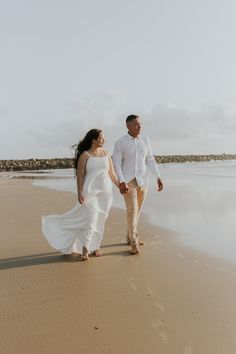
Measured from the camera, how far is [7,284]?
4984 millimetres

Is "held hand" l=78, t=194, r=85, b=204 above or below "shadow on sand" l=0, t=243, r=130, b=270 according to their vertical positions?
above

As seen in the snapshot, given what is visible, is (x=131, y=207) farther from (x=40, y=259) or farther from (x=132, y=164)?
(x=40, y=259)

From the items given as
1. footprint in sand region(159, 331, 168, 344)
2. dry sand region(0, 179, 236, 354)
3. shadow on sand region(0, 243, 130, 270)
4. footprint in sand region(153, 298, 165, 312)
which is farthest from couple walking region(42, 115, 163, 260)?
footprint in sand region(159, 331, 168, 344)

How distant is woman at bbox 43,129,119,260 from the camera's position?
622cm

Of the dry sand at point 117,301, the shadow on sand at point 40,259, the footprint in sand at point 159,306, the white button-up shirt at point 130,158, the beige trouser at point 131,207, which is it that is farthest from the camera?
the white button-up shirt at point 130,158

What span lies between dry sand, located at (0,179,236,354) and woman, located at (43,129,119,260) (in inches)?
9.2

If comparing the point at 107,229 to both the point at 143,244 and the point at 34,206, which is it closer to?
the point at 143,244

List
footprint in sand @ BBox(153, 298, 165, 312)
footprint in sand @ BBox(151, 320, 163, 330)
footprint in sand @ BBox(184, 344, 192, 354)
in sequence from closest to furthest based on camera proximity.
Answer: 1. footprint in sand @ BBox(184, 344, 192, 354)
2. footprint in sand @ BBox(151, 320, 163, 330)
3. footprint in sand @ BBox(153, 298, 165, 312)

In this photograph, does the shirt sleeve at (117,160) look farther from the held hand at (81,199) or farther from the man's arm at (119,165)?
the held hand at (81,199)

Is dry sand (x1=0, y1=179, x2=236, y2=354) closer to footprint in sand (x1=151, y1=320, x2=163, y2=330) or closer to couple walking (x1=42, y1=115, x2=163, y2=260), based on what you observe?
footprint in sand (x1=151, y1=320, x2=163, y2=330)

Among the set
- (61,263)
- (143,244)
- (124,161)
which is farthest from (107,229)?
(61,263)

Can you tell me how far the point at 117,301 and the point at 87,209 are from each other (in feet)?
6.76

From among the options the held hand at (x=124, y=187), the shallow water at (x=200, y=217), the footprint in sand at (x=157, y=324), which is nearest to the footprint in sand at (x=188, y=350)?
the footprint in sand at (x=157, y=324)

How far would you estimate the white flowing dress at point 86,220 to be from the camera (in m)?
6.21
